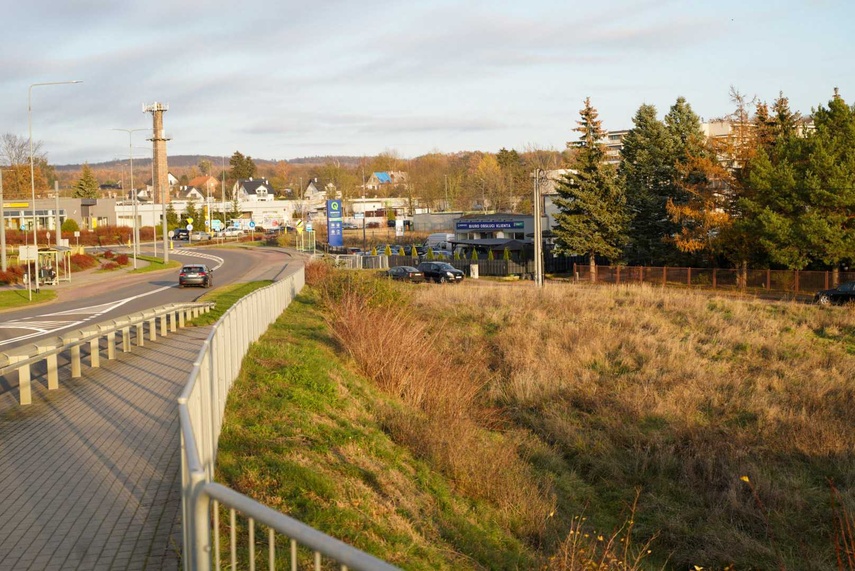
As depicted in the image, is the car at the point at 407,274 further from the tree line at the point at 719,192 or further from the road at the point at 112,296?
the tree line at the point at 719,192

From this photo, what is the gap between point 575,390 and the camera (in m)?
21.8

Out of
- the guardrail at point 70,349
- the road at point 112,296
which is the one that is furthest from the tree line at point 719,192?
the guardrail at point 70,349

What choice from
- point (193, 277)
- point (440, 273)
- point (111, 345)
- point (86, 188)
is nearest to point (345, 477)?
point (111, 345)

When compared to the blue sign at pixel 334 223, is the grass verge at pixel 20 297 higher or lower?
lower

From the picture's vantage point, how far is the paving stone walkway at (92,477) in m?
6.78

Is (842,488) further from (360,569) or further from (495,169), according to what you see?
(495,169)

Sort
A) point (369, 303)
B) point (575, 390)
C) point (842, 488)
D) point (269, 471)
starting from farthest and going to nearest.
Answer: point (369, 303) < point (575, 390) < point (842, 488) < point (269, 471)

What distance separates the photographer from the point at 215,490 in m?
4.03

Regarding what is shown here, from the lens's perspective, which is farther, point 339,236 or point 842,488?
point 339,236

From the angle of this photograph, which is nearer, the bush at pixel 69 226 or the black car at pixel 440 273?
the black car at pixel 440 273

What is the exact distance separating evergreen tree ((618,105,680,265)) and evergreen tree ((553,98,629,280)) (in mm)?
1012

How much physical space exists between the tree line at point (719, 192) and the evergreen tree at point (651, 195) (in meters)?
0.07

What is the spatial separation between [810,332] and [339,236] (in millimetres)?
30796

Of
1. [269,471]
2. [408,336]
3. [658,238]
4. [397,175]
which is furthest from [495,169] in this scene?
[269,471]
